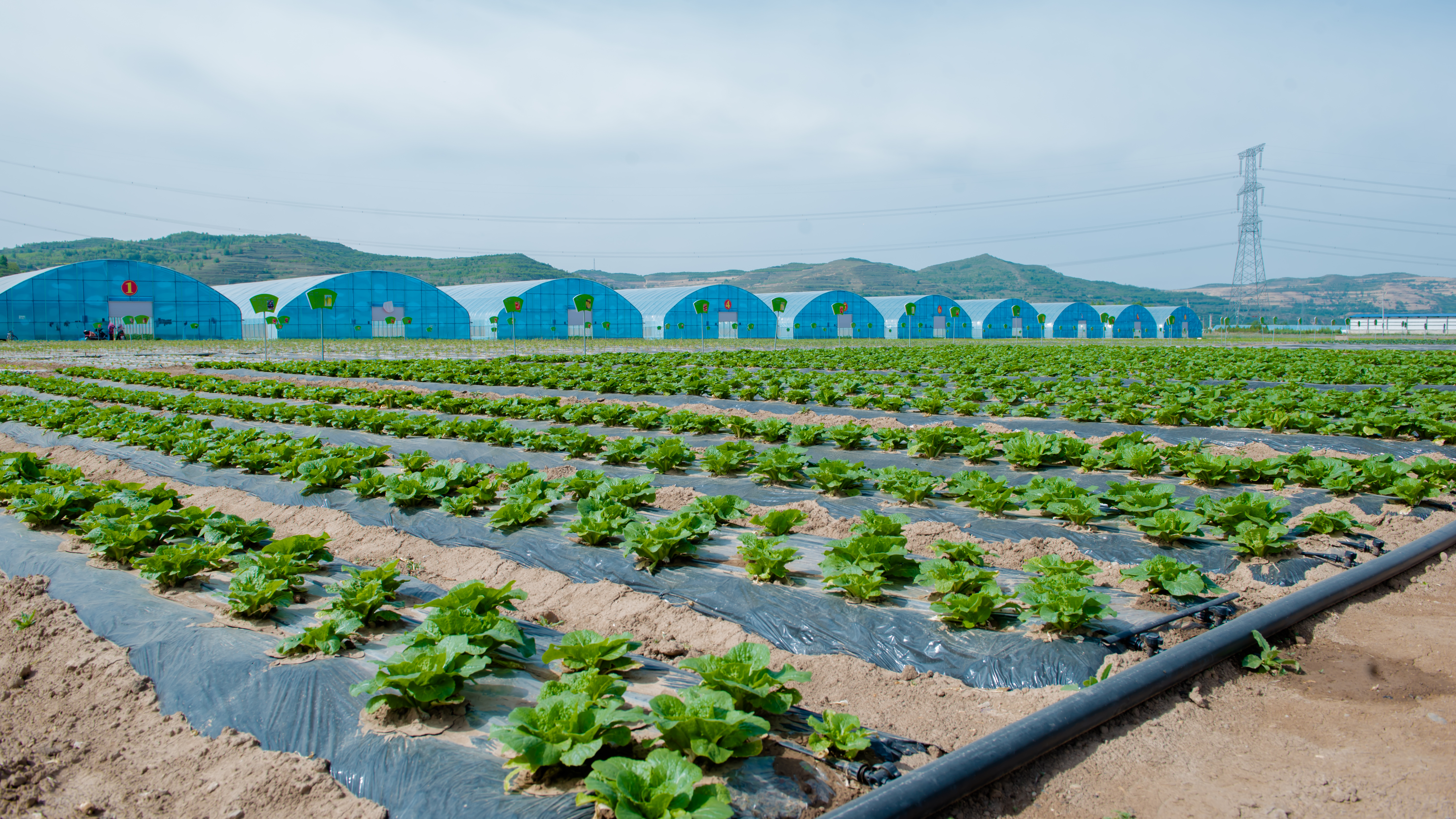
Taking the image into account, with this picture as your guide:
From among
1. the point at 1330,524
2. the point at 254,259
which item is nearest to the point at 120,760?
the point at 1330,524

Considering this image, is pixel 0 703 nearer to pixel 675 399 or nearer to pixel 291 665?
pixel 291 665

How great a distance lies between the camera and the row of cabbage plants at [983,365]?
21.1 meters

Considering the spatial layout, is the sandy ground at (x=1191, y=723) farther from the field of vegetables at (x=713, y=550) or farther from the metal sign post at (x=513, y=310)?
the metal sign post at (x=513, y=310)

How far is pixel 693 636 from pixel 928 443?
529 cm

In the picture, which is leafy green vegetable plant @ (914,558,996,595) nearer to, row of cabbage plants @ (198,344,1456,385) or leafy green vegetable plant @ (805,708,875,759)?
leafy green vegetable plant @ (805,708,875,759)

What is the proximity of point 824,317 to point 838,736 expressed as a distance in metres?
62.3

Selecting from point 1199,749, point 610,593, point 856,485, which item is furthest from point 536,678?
point 856,485

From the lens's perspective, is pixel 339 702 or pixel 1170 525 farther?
pixel 1170 525

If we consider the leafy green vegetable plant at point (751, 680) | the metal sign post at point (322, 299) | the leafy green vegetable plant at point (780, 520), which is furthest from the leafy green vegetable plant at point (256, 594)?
the metal sign post at point (322, 299)

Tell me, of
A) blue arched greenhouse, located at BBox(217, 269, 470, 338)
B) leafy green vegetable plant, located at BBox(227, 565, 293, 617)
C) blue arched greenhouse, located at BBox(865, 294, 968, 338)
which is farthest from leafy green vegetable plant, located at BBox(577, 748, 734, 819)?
blue arched greenhouse, located at BBox(865, 294, 968, 338)

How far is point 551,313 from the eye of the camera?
185 ft

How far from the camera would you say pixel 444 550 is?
6375mm

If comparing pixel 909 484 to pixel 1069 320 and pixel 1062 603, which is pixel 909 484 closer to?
pixel 1062 603

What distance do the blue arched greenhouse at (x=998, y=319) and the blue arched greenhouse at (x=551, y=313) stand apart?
32.7 meters
